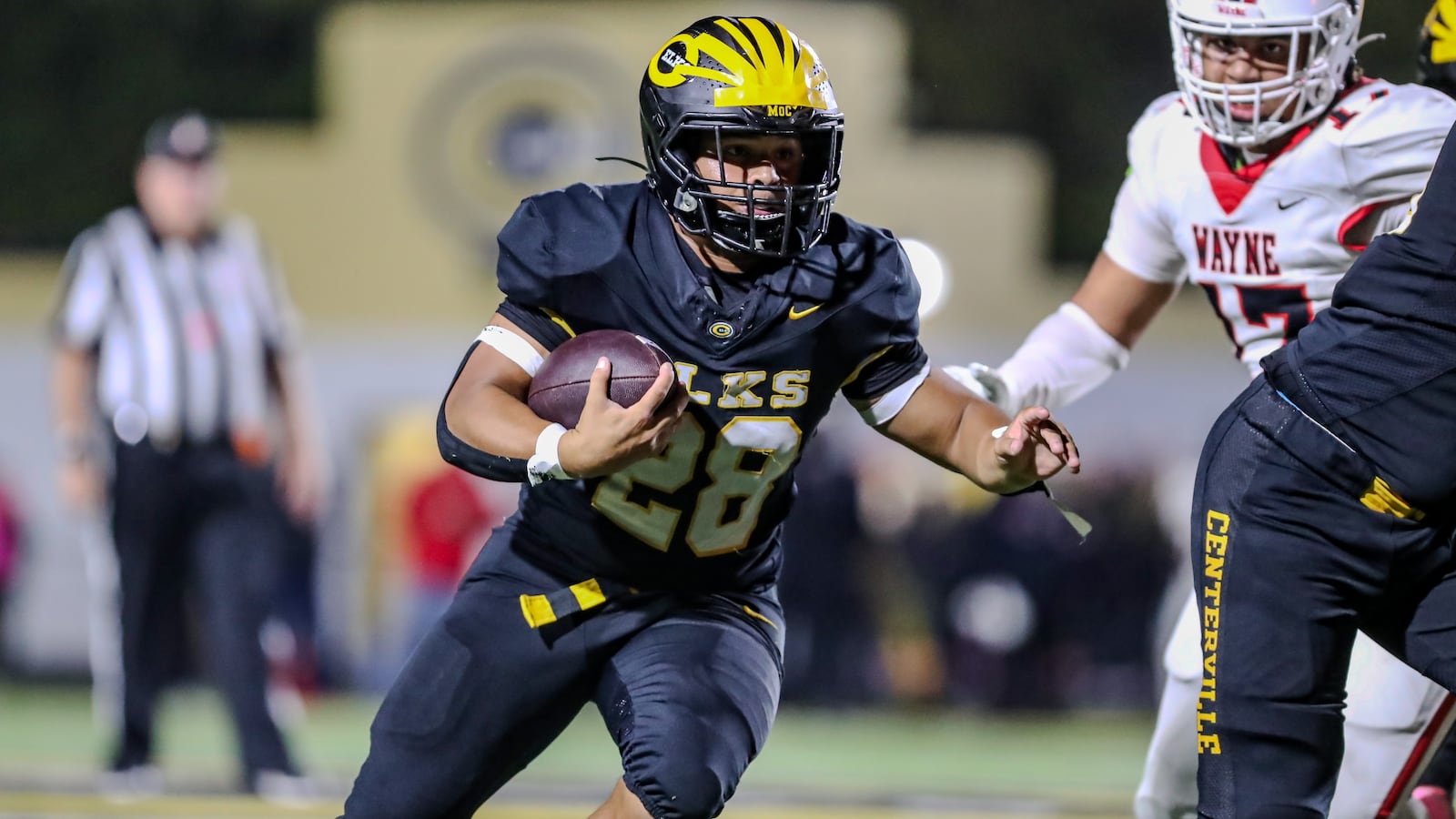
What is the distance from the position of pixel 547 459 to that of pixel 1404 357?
128cm

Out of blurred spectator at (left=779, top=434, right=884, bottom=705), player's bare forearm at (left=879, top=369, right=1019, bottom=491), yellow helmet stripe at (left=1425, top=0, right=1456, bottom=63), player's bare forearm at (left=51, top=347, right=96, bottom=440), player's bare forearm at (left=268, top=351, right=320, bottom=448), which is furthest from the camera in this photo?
blurred spectator at (left=779, top=434, right=884, bottom=705)

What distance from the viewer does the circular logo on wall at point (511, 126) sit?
1079cm

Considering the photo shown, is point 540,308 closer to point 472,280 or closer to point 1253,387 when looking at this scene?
point 1253,387

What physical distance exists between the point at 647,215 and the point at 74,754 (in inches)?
187

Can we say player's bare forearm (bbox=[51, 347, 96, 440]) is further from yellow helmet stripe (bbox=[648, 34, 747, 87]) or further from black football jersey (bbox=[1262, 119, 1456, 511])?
black football jersey (bbox=[1262, 119, 1456, 511])

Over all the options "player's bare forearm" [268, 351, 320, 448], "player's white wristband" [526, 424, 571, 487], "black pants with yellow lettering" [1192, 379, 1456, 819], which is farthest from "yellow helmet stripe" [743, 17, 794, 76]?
"player's bare forearm" [268, 351, 320, 448]

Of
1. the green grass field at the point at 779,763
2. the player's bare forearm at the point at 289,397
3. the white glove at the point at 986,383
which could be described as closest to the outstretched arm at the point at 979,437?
the white glove at the point at 986,383

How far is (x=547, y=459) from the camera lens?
2.66 m

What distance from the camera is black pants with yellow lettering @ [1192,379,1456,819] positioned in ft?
8.64

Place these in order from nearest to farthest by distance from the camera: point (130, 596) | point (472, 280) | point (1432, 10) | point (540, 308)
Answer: point (540, 308) < point (1432, 10) < point (130, 596) < point (472, 280)

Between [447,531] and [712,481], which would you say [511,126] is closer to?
[447,531]

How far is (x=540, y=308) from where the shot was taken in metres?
2.93

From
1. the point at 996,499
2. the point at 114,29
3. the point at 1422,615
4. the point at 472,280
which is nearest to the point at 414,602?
the point at 472,280

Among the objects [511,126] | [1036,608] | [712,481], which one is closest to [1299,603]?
[712,481]
